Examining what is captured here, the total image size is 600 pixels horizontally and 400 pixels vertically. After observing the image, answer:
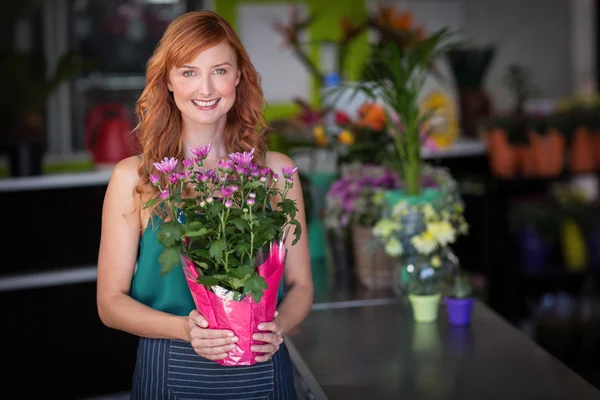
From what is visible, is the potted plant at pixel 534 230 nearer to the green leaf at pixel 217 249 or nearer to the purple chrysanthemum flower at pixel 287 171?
the purple chrysanthemum flower at pixel 287 171

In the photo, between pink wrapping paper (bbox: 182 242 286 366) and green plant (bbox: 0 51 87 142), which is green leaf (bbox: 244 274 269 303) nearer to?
pink wrapping paper (bbox: 182 242 286 366)

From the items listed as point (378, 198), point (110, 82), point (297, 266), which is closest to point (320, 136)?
point (378, 198)

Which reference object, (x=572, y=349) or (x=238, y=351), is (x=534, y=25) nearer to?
(x=572, y=349)

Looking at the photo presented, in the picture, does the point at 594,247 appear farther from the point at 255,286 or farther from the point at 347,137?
the point at 255,286

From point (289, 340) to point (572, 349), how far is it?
281cm

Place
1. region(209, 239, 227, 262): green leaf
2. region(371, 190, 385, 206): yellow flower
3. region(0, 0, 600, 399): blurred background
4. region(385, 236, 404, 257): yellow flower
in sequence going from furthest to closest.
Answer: region(0, 0, 600, 399): blurred background, region(371, 190, 385, 206): yellow flower, region(385, 236, 404, 257): yellow flower, region(209, 239, 227, 262): green leaf

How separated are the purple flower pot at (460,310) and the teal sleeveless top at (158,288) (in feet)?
2.34

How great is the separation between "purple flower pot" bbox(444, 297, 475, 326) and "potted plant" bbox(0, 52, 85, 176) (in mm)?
2564

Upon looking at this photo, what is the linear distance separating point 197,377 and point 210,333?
0.78 ft

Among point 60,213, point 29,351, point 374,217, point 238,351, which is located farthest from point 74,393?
point 238,351

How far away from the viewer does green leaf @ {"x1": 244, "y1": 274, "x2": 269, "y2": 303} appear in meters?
1.37

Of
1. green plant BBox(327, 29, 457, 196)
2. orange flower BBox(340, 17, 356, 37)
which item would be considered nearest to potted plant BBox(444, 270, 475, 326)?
green plant BBox(327, 29, 457, 196)

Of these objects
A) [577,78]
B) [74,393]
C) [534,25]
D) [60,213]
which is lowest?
[74,393]

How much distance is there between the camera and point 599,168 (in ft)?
14.3
